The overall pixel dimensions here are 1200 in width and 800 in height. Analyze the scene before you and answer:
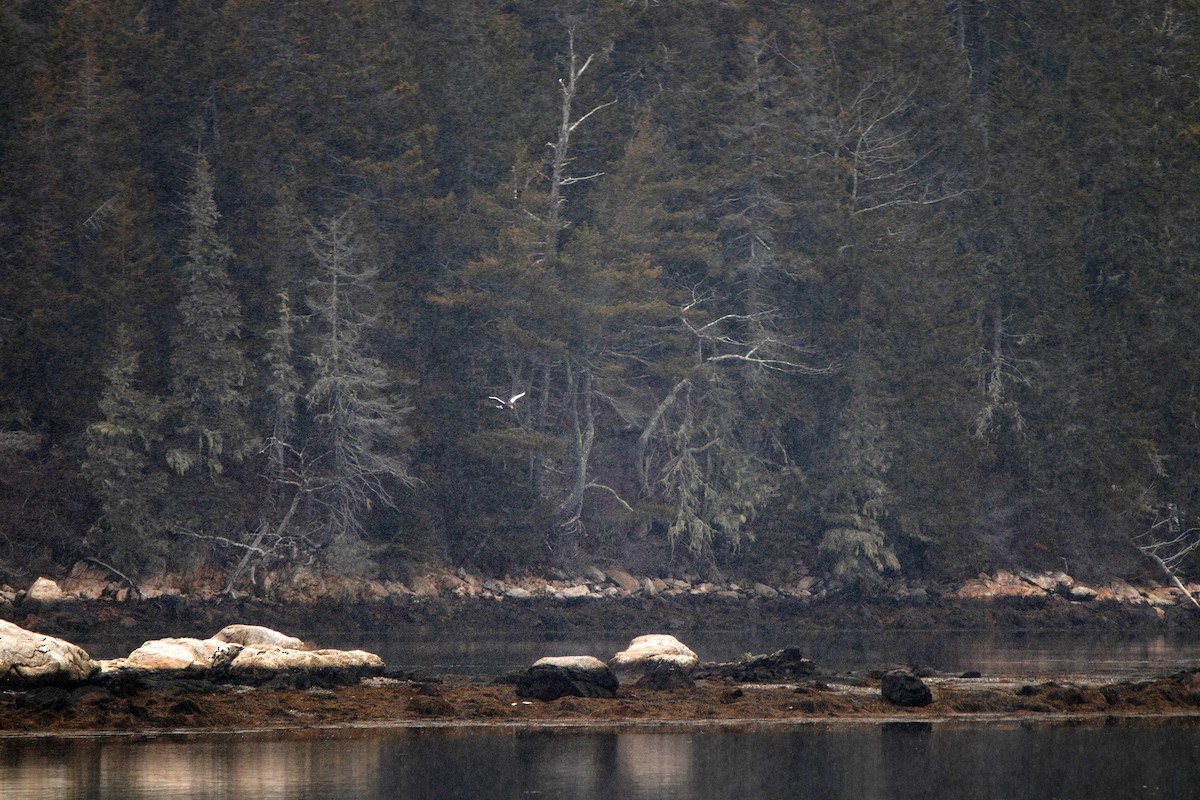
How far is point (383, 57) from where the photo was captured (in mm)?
48969

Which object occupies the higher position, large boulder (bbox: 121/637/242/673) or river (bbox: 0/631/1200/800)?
large boulder (bbox: 121/637/242/673)

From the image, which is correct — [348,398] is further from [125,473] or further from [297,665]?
[297,665]

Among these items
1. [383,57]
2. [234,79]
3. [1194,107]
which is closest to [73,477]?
[234,79]

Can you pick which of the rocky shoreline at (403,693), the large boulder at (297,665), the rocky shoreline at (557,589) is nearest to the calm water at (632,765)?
the rocky shoreline at (403,693)

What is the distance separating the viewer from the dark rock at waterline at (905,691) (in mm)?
26422

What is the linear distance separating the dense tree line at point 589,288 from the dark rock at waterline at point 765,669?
16.6 meters

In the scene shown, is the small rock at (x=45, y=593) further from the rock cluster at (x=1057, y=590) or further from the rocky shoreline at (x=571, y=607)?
the rock cluster at (x=1057, y=590)

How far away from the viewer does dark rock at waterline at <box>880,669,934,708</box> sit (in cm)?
2642

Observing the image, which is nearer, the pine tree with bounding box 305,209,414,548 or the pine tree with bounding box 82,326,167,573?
the pine tree with bounding box 82,326,167,573

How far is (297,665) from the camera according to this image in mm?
27312

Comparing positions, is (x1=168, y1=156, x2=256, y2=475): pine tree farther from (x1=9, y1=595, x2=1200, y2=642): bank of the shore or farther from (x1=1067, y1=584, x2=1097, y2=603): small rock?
(x1=1067, y1=584, x2=1097, y2=603): small rock

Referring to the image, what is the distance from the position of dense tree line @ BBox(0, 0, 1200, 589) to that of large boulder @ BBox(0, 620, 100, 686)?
1653cm

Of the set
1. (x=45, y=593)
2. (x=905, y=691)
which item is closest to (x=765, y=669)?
(x=905, y=691)

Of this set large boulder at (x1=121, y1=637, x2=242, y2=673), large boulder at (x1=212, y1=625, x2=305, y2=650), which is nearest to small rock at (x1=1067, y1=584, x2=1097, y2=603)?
large boulder at (x1=212, y1=625, x2=305, y2=650)
